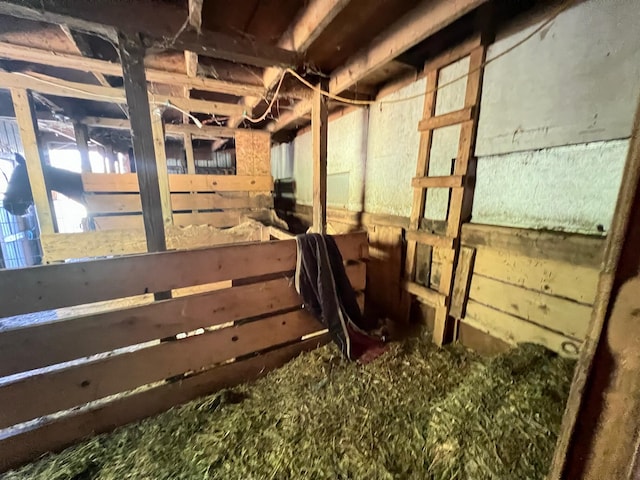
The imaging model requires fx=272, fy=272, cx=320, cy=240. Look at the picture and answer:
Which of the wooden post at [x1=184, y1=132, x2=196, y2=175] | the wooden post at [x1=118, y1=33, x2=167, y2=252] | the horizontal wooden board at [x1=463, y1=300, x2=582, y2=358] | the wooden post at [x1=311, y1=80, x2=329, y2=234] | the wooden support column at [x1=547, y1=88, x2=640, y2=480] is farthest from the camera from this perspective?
the wooden post at [x1=184, y1=132, x2=196, y2=175]

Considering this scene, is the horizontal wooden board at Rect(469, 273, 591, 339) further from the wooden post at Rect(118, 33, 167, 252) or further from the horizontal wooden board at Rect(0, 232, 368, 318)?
the wooden post at Rect(118, 33, 167, 252)

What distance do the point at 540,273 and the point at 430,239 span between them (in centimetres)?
69

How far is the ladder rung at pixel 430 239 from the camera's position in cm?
186

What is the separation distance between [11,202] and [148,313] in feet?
12.4

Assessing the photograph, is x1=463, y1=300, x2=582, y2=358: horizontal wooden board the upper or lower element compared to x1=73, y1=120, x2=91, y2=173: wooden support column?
lower

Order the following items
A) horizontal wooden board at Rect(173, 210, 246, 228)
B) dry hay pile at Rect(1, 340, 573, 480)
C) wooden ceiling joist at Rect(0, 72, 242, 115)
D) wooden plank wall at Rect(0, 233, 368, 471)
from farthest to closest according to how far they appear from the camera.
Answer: horizontal wooden board at Rect(173, 210, 246, 228), wooden ceiling joist at Rect(0, 72, 242, 115), wooden plank wall at Rect(0, 233, 368, 471), dry hay pile at Rect(1, 340, 573, 480)

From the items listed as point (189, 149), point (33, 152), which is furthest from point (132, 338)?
point (189, 149)

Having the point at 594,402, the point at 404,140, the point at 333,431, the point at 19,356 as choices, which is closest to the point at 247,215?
the point at 404,140

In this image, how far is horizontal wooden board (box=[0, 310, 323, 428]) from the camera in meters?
1.22

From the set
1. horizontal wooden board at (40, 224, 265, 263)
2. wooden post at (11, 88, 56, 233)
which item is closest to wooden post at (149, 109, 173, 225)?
horizontal wooden board at (40, 224, 265, 263)

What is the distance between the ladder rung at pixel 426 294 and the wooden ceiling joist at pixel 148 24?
1873mm

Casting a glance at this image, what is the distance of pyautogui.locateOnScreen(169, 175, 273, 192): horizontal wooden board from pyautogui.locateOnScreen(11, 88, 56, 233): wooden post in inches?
46.3

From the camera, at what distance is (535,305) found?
1457 millimetres

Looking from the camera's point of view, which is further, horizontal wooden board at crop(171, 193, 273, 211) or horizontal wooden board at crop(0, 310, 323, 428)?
horizontal wooden board at crop(171, 193, 273, 211)
